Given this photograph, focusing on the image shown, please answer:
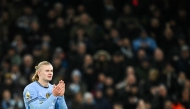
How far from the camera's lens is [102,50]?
655 inches

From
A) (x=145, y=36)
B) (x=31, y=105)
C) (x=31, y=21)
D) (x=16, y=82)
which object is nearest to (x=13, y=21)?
(x=31, y=21)

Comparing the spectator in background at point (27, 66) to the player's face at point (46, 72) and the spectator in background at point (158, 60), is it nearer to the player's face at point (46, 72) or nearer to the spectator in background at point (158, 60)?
the spectator in background at point (158, 60)

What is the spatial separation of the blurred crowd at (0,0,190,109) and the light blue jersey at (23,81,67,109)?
5242mm

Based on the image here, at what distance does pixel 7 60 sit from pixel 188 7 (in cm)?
571

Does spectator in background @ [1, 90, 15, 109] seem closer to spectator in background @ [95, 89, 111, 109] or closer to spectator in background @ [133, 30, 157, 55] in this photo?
spectator in background @ [95, 89, 111, 109]

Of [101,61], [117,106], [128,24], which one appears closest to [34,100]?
[117,106]

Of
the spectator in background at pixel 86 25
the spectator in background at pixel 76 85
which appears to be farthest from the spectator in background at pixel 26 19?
the spectator in background at pixel 76 85

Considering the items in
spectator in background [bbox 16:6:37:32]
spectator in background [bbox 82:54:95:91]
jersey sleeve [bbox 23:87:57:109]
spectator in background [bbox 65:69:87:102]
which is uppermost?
spectator in background [bbox 16:6:37:32]

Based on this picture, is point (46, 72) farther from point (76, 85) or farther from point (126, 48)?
point (126, 48)

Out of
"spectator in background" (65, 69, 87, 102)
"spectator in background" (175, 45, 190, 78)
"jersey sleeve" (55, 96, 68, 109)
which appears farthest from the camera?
"spectator in background" (175, 45, 190, 78)

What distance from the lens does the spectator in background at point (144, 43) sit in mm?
16844

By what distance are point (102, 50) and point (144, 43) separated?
1215 millimetres

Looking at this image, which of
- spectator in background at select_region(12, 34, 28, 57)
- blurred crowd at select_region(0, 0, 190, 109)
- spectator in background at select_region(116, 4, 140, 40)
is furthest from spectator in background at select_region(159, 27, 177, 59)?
spectator in background at select_region(12, 34, 28, 57)

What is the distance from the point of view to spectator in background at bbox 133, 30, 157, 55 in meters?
16.8
